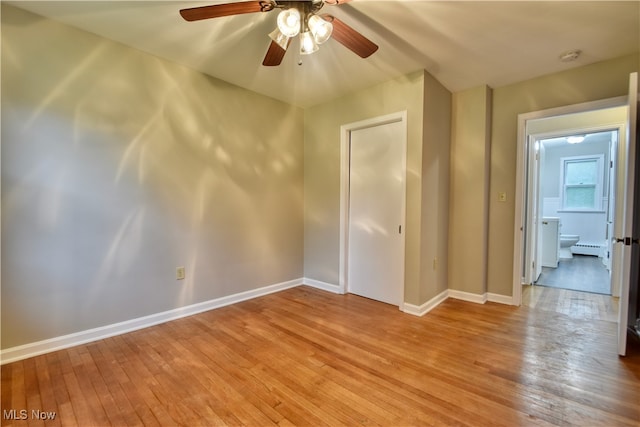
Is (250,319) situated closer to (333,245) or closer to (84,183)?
(333,245)

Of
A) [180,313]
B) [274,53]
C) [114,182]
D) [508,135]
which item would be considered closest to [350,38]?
[274,53]

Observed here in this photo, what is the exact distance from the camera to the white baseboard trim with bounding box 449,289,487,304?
3.22 m

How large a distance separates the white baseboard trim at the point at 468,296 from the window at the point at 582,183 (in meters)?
5.00

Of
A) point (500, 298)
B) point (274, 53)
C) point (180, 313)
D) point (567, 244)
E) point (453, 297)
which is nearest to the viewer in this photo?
point (274, 53)

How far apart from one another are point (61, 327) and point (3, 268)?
58cm

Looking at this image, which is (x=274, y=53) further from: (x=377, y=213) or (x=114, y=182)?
(x=377, y=213)

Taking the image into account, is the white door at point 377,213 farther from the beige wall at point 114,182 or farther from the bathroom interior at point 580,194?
the bathroom interior at point 580,194

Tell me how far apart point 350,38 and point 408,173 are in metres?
1.48

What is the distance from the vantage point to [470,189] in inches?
129

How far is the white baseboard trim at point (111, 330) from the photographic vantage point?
2031 mm

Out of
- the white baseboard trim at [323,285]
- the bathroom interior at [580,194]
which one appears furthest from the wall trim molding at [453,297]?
the bathroom interior at [580,194]

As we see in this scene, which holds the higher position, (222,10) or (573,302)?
(222,10)

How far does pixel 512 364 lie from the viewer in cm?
198

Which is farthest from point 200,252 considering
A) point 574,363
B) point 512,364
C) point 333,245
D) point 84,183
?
point 574,363
